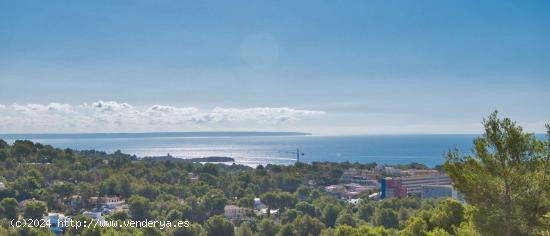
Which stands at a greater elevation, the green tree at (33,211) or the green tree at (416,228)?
the green tree at (416,228)

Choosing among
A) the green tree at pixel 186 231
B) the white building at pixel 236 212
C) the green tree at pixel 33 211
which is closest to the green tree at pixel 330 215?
the white building at pixel 236 212

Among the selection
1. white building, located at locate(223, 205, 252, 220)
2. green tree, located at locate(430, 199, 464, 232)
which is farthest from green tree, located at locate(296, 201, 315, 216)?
green tree, located at locate(430, 199, 464, 232)

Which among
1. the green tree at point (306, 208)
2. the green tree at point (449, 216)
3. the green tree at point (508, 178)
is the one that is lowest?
the green tree at point (306, 208)

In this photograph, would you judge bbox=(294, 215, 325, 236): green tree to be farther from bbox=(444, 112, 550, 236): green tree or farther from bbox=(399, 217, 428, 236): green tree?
bbox=(444, 112, 550, 236): green tree

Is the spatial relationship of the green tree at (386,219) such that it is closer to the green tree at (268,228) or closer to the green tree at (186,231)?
the green tree at (268,228)

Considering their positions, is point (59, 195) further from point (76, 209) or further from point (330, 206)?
point (330, 206)

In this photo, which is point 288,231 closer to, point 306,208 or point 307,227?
point 307,227

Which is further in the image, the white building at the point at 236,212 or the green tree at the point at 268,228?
the white building at the point at 236,212

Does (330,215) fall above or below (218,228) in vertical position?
below

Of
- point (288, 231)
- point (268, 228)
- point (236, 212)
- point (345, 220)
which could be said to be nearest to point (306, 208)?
point (345, 220)
